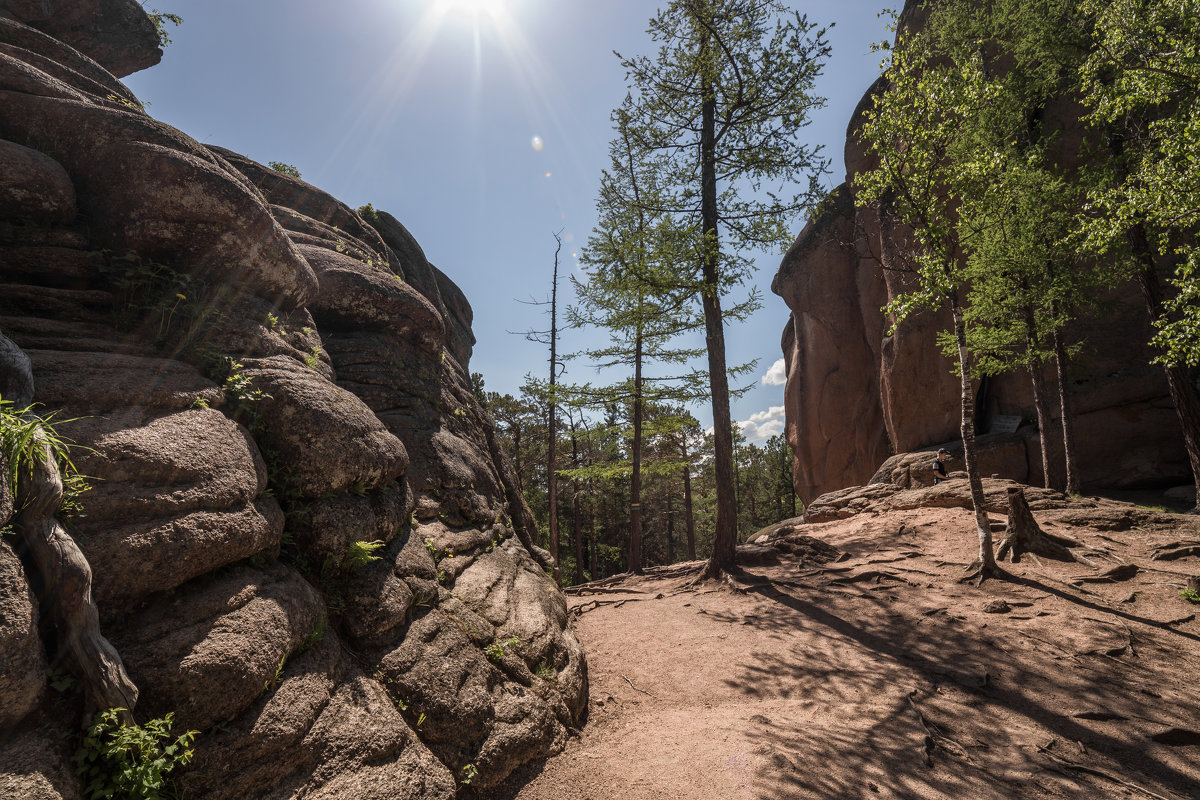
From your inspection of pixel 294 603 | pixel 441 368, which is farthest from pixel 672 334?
pixel 294 603

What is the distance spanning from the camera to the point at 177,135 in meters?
5.39

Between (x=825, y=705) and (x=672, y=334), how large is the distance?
11.7 metres

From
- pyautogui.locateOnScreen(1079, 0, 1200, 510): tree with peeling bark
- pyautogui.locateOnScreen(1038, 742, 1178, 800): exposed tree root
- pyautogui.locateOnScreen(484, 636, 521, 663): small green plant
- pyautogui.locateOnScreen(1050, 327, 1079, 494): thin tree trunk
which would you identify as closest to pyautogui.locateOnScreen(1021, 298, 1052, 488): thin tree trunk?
pyautogui.locateOnScreen(1050, 327, 1079, 494): thin tree trunk

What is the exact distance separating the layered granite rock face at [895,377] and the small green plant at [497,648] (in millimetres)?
9331

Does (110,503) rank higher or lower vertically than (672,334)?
lower

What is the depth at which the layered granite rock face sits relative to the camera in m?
14.8

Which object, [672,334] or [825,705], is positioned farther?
[672,334]

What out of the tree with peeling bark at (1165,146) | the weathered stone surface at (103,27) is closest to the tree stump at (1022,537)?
the tree with peeling bark at (1165,146)

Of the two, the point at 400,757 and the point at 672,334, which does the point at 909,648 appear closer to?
the point at 400,757

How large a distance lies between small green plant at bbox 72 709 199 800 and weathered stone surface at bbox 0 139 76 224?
15.9ft

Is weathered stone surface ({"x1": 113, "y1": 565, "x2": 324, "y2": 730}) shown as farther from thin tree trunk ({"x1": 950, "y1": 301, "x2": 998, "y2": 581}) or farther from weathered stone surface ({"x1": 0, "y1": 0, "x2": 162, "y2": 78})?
weathered stone surface ({"x1": 0, "y1": 0, "x2": 162, "y2": 78})

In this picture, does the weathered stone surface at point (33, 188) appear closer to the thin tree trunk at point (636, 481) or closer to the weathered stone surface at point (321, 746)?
the weathered stone surface at point (321, 746)

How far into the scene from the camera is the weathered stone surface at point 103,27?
11.1m

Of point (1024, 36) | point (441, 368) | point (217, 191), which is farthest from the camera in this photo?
point (1024, 36)
